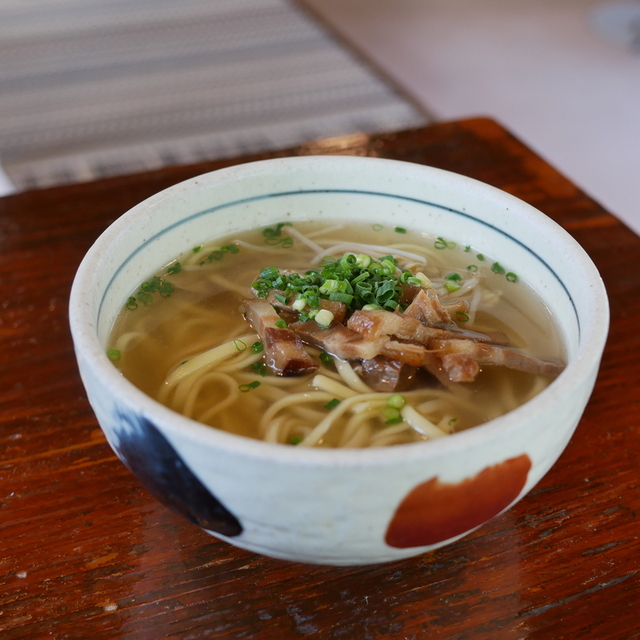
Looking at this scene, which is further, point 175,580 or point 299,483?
point 175,580

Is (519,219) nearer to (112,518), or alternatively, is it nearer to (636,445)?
(636,445)

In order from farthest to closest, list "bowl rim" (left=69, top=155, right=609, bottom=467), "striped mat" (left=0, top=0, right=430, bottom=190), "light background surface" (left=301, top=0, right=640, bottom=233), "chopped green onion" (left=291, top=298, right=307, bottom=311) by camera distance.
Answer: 1. "light background surface" (left=301, top=0, right=640, bottom=233)
2. "striped mat" (left=0, top=0, right=430, bottom=190)
3. "chopped green onion" (left=291, top=298, right=307, bottom=311)
4. "bowl rim" (left=69, top=155, right=609, bottom=467)

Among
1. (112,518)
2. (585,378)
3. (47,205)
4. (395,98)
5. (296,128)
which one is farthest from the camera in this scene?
(395,98)

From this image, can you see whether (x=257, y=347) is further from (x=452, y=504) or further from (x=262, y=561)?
(x=452, y=504)

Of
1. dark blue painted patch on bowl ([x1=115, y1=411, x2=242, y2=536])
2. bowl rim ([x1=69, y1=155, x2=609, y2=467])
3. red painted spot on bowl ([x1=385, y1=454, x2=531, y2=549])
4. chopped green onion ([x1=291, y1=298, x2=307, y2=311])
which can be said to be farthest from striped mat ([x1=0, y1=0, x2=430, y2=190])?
red painted spot on bowl ([x1=385, y1=454, x2=531, y2=549])

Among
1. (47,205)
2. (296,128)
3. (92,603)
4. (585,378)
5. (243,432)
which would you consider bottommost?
(296,128)

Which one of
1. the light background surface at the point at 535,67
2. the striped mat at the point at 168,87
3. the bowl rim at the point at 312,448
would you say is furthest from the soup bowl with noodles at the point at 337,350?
the light background surface at the point at 535,67

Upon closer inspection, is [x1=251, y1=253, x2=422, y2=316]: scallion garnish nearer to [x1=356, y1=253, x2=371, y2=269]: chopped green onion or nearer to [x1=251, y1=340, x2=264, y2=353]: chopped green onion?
[x1=356, y1=253, x2=371, y2=269]: chopped green onion

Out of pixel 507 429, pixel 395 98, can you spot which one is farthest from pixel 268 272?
pixel 395 98
